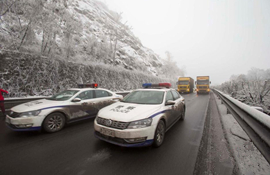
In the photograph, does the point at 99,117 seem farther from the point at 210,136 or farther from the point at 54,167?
the point at 210,136

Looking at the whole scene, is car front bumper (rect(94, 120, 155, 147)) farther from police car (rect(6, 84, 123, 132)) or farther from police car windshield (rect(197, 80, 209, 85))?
police car windshield (rect(197, 80, 209, 85))

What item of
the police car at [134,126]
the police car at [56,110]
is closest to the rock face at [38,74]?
the police car at [56,110]

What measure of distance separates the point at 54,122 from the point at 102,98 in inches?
84.7

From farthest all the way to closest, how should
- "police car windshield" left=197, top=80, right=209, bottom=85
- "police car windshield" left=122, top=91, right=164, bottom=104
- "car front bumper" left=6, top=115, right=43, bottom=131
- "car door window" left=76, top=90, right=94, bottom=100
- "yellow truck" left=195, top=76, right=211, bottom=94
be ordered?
1. "police car windshield" left=197, top=80, right=209, bottom=85
2. "yellow truck" left=195, top=76, right=211, bottom=94
3. "car door window" left=76, top=90, right=94, bottom=100
4. "police car windshield" left=122, top=91, right=164, bottom=104
5. "car front bumper" left=6, top=115, right=43, bottom=131

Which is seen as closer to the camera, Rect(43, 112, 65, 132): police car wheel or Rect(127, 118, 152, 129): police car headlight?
Rect(127, 118, 152, 129): police car headlight

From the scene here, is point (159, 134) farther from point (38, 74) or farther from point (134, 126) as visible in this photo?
point (38, 74)

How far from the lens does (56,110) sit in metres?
4.16

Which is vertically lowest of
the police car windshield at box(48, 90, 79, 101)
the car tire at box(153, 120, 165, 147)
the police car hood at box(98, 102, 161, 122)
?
the car tire at box(153, 120, 165, 147)

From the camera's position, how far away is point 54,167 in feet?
7.82

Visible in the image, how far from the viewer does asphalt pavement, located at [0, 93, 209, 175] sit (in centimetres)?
230

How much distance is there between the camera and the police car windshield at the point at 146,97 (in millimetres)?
3893

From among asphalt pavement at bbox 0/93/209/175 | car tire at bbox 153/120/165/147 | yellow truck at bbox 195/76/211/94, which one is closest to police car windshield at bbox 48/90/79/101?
asphalt pavement at bbox 0/93/209/175

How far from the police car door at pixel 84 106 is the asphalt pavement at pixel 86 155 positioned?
1008 millimetres

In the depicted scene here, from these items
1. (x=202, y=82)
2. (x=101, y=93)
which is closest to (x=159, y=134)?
(x=101, y=93)
